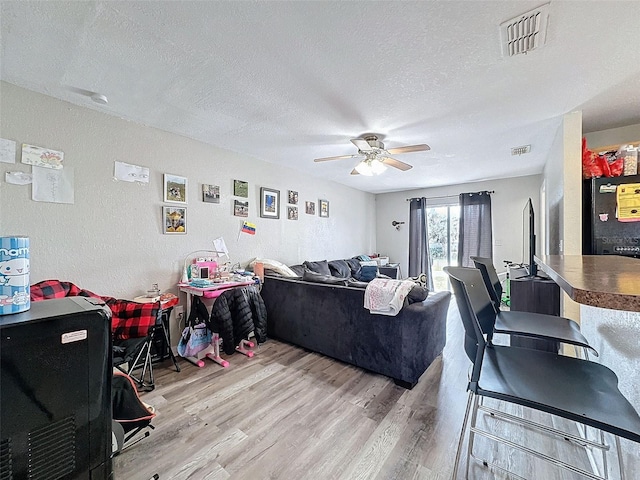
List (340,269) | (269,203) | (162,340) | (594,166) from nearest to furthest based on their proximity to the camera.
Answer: (594,166) < (162,340) < (269,203) < (340,269)

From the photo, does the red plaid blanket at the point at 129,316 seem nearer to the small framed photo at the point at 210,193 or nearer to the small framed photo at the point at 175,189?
the small framed photo at the point at 175,189

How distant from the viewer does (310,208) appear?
194 inches

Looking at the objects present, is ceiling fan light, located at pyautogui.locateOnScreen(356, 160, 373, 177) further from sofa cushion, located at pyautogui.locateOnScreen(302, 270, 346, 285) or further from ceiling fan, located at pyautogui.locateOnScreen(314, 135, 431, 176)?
sofa cushion, located at pyautogui.locateOnScreen(302, 270, 346, 285)

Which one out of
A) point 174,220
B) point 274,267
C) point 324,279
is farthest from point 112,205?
point 324,279

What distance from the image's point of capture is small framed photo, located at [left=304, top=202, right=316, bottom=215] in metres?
4.83

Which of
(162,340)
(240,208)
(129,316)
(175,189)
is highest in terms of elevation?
(175,189)

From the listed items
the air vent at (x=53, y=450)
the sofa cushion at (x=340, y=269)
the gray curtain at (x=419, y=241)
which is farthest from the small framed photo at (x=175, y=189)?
the gray curtain at (x=419, y=241)

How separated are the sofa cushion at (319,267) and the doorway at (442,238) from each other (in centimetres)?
278

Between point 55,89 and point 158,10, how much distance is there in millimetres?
1393

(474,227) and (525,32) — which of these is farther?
(474,227)

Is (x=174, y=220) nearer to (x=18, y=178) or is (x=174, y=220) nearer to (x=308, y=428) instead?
(x=18, y=178)

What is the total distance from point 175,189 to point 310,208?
2.38 metres

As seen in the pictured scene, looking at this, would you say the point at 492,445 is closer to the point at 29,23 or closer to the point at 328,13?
the point at 328,13

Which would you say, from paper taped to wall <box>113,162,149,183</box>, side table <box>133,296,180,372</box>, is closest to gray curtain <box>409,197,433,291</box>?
side table <box>133,296,180,372</box>
